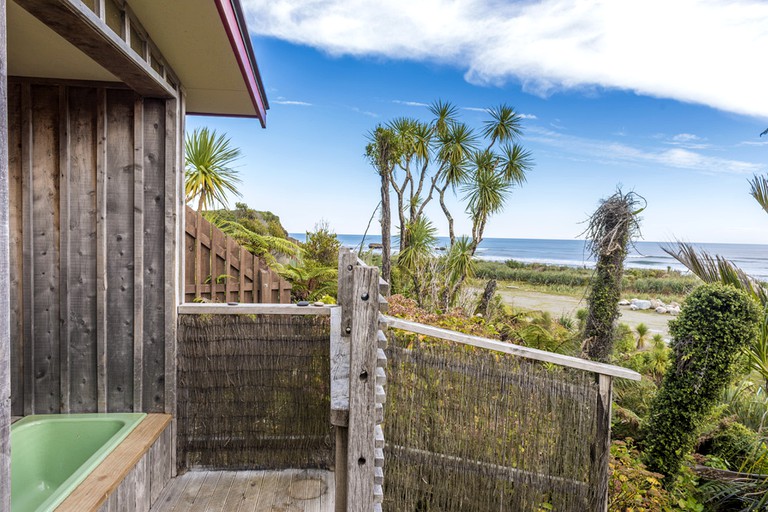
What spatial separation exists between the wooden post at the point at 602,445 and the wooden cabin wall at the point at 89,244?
2.52 meters

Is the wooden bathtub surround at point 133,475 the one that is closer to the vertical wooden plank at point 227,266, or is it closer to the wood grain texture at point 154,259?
the wood grain texture at point 154,259

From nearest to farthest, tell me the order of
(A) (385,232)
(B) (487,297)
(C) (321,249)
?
(C) (321,249), (B) (487,297), (A) (385,232)

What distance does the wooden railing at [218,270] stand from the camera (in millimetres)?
3453

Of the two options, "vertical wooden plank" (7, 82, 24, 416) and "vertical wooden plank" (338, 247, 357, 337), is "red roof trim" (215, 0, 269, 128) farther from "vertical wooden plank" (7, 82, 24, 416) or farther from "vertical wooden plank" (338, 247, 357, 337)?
"vertical wooden plank" (7, 82, 24, 416)

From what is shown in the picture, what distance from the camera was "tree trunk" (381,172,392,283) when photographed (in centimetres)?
766

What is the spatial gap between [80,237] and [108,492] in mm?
1363

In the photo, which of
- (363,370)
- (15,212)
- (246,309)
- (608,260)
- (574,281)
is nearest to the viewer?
(363,370)

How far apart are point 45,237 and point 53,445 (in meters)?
1.12

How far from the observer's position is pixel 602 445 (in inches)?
96.8

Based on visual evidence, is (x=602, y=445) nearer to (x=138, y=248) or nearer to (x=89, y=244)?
(x=138, y=248)

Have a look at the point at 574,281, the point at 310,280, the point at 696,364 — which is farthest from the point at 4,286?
the point at 574,281

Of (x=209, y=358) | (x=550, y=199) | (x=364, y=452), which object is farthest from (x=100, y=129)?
(x=550, y=199)

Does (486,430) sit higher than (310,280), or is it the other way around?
(310,280)

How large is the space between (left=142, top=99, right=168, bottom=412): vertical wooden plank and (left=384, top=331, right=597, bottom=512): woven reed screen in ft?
4.41
